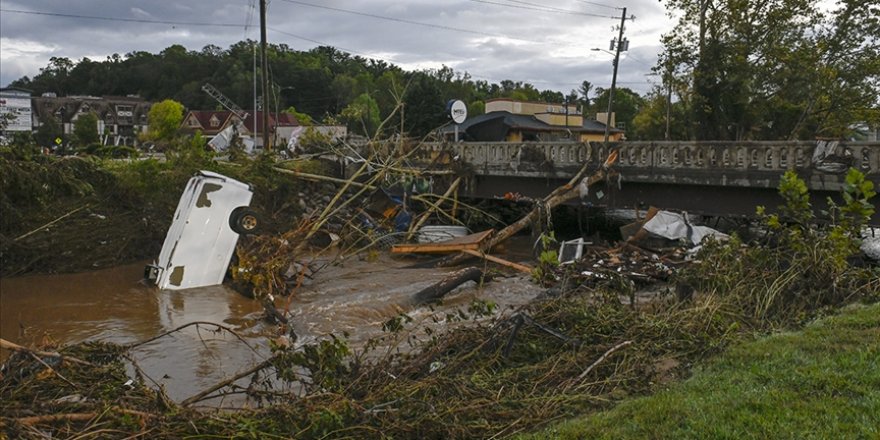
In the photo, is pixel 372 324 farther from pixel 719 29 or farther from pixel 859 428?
pixel 719 29

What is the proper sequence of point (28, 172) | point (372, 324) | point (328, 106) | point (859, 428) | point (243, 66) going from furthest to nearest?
point (243, 66) < point (328, 106) < point (28, 172) < point (372, 324) < point (859, 428)

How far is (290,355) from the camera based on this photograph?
6406 mm

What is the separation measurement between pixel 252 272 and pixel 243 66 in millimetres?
84975

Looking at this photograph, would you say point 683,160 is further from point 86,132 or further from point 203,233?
point 86,132

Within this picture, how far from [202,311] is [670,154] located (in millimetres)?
11140

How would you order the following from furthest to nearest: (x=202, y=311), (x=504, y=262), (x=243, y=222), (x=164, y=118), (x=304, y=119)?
(x=164, y=118)
(x=304, y=119)
(x=504, y=262)
(x=243, y=222)
(x=202, y=311)

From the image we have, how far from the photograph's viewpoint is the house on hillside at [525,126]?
43.4 metres

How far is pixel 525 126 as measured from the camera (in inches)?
1752

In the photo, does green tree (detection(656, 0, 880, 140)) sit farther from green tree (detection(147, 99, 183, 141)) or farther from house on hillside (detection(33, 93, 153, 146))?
house on hillside (detection(33, 93, 153, 146))

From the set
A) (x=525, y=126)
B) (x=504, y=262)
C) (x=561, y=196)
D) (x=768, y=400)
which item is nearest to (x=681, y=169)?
(x=561, y=196)

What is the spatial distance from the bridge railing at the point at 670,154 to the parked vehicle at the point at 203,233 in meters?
8.86

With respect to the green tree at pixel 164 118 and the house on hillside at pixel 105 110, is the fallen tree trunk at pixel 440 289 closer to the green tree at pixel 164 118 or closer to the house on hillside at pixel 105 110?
the green tree at pixel 164 118

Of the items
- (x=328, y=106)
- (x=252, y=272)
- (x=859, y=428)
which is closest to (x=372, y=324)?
(x=252, y=272)

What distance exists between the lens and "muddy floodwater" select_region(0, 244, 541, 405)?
10258 millimetres
